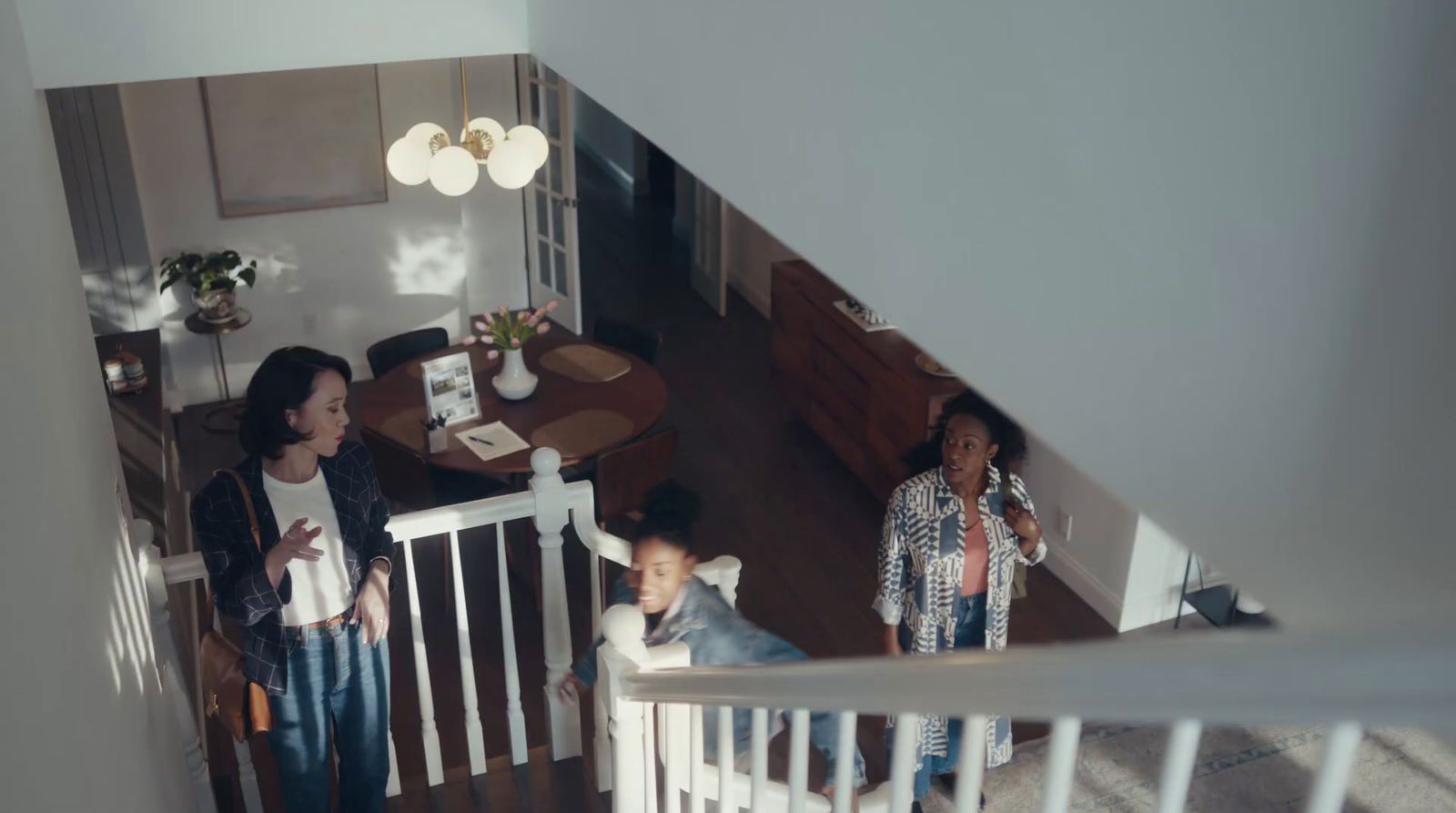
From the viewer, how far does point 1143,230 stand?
0.89m

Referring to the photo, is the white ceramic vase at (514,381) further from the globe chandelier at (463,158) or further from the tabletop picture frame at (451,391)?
the globe chandelier at (463,158)

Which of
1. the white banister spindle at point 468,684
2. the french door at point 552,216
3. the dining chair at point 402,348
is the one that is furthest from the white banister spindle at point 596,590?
the french door at point 552,216

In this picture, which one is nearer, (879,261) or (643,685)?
(879,261)

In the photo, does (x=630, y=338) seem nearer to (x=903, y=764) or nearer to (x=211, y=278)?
(x=211, y=278)

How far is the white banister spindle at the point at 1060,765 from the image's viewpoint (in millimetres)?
819

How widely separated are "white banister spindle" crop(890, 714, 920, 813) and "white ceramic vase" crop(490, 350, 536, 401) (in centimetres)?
426

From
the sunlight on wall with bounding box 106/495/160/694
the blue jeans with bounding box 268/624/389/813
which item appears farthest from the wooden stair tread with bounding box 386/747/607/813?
the sunlight on wall with bounding box 106/495/160/694

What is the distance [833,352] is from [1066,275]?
17.1 feet

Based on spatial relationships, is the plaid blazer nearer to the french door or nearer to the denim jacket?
the denim jacket

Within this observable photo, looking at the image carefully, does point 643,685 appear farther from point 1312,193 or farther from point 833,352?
point 833,352

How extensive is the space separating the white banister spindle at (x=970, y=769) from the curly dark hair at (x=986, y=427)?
208 cm

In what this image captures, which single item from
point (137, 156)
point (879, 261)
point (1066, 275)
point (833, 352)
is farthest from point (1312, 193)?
point (137, 156)

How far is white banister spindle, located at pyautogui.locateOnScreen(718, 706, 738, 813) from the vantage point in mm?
1768

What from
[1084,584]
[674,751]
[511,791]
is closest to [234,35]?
[674,751]
